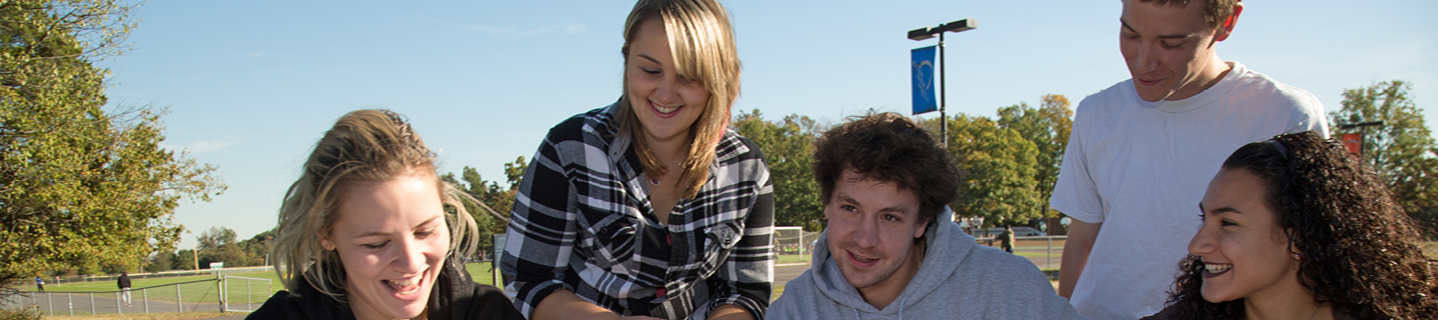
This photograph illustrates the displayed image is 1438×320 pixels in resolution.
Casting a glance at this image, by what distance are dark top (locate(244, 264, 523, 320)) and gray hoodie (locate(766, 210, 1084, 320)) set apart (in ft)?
3.35

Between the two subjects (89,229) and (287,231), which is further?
(89,229)

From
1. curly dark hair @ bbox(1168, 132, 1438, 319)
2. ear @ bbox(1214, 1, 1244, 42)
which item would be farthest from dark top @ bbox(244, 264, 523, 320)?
ear @ bbox(1214, 1, 1244, 42)

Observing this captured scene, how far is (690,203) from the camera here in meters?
2.48

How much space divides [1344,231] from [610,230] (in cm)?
200

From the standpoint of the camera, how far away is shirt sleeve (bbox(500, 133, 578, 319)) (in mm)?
2410

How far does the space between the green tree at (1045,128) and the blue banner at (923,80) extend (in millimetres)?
38202

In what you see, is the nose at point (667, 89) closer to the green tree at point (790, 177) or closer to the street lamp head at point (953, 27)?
the street lamp head at point (953, 27)

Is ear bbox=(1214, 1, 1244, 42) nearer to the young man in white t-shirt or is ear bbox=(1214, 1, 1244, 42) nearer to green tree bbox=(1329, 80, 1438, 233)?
the young man in white t-shirt

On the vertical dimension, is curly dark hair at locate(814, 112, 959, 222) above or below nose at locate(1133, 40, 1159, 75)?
below

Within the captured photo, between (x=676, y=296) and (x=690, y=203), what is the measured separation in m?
0.30

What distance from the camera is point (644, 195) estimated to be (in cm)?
247

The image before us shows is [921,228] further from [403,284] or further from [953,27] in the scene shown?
[953,27]

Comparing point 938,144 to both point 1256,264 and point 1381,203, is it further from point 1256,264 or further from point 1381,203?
point 1381,203

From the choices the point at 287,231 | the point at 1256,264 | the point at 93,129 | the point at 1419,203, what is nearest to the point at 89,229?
the point at 93,129
